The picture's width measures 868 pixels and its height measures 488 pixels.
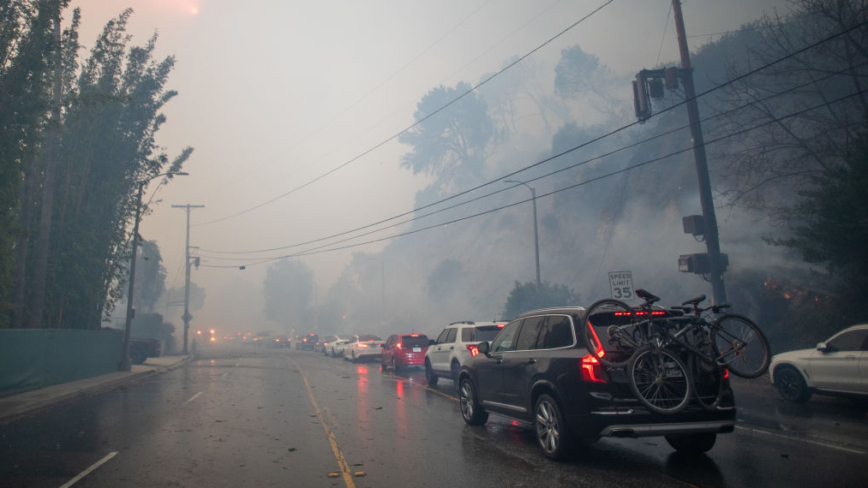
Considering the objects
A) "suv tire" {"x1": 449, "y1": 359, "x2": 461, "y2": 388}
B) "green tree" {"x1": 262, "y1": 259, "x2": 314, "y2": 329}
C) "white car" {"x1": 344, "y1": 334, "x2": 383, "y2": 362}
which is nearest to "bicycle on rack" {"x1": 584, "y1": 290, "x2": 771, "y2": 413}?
"suv tire" {"x1": 449, "y1": 359, "x2": 461, "y2": 388}

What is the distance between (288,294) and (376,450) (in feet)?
384

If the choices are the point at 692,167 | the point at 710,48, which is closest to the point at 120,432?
the point at 692,167

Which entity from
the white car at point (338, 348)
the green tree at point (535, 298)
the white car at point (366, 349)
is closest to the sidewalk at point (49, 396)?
the white car at point (366, 349)

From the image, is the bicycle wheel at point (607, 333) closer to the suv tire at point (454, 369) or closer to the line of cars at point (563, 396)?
the line of cars at point (563, 396)

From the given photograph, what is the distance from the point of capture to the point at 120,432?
9484mm

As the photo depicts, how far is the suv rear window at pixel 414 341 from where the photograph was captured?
76.1ft

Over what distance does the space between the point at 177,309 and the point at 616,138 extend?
12829 centimetres

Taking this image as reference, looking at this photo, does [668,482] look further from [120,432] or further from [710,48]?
[710,48]

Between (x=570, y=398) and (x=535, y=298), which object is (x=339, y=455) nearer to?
(x=570, y=398)

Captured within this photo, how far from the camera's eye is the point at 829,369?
35.6 feet

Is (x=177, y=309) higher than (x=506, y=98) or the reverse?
the reverse

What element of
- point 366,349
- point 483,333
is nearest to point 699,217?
point 483,333

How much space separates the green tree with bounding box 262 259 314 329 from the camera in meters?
119

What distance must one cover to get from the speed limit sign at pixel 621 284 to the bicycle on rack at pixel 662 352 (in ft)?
35.1
